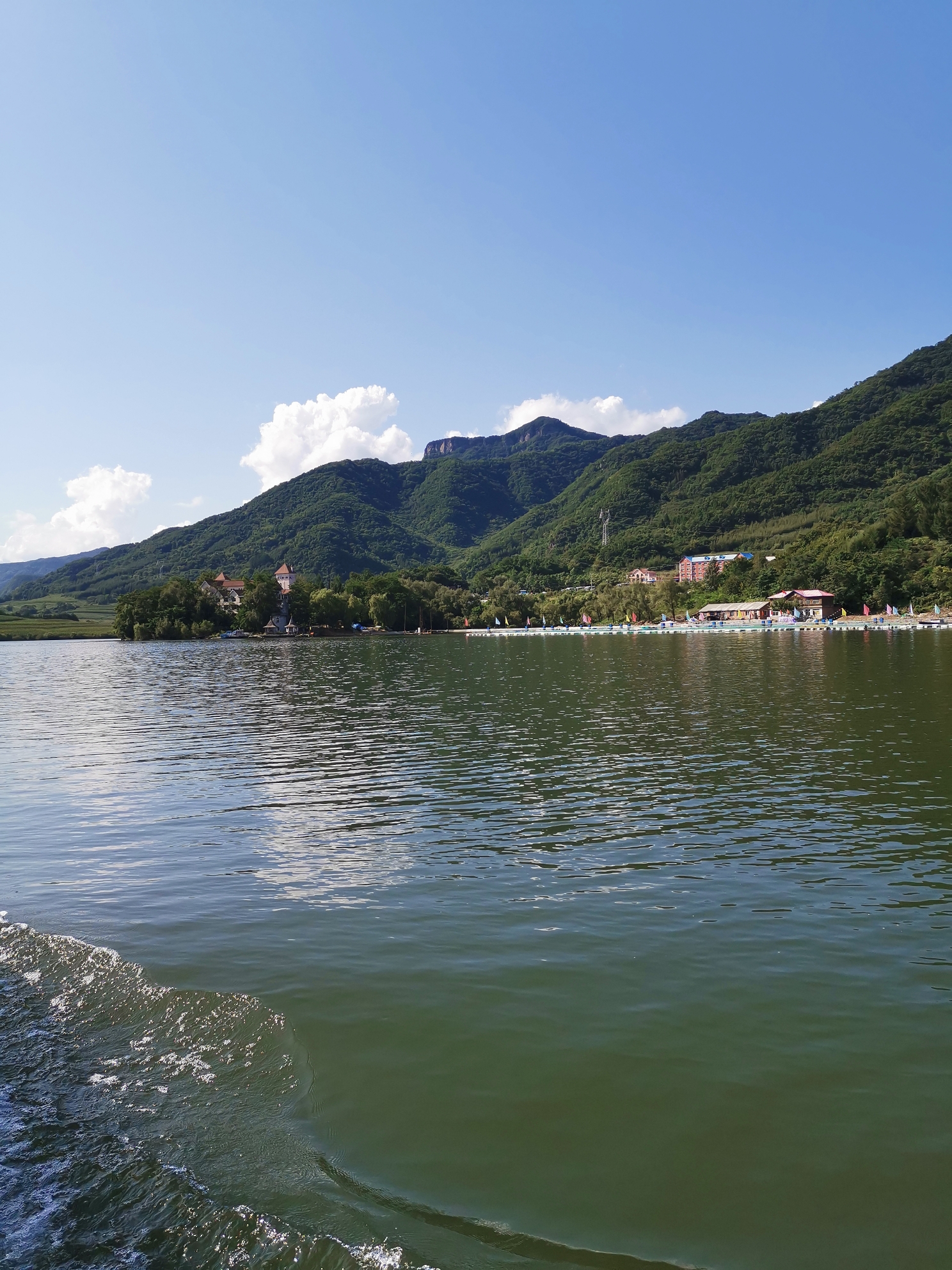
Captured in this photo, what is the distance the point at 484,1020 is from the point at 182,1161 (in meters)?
3.55

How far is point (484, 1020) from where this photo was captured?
29.7ft

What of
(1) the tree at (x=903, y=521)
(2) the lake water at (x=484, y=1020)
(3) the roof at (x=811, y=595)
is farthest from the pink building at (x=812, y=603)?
(2) the lake water at (x=484, y=1020)

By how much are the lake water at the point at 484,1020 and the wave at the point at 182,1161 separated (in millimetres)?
29

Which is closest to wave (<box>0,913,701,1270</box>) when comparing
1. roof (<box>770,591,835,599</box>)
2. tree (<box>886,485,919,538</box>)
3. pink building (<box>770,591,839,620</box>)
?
roof (<box>770,591,835,599</box>)

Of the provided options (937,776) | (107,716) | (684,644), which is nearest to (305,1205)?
(937,776)

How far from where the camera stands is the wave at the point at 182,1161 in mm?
5613

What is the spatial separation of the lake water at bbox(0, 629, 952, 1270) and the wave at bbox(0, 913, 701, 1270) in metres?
0.03

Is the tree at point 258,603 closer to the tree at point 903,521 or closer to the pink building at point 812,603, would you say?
the pink building at point 812,603

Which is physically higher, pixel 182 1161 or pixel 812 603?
pixel 812 603

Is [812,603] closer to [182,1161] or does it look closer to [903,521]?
[903,521]

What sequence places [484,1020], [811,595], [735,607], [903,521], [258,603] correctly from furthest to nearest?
[258,603] < [735,607] < [903,521] < [811,595] < [484,1020]

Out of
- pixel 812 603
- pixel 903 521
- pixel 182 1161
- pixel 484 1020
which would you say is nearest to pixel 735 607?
pixel 812 603

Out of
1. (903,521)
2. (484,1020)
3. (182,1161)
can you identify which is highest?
(903,521)

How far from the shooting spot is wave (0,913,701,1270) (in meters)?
5.61
